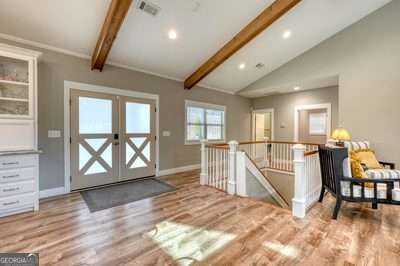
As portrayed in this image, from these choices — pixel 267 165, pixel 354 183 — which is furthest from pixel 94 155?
pixel 267 165

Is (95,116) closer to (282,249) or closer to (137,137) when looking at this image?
(137,137)

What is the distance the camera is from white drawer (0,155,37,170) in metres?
2.50

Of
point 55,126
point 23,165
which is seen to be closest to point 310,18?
point 55,126

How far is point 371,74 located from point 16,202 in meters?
7.21

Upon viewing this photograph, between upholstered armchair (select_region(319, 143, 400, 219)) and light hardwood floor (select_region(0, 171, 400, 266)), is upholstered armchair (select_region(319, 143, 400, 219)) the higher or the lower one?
the higher one

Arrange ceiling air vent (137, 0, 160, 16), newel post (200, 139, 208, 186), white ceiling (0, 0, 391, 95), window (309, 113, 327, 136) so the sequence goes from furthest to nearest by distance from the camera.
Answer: window (309, 113, 327, 136) < newel post (200, 139, 208, 186) < ceiling air vent (137, 0, 160, 16) < white ceiling (0, 0, 391, 95)

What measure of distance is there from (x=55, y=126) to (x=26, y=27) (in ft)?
5.43

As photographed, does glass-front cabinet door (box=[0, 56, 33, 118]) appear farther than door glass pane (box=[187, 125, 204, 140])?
No

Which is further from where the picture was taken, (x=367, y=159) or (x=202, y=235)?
(x=367, y=159)

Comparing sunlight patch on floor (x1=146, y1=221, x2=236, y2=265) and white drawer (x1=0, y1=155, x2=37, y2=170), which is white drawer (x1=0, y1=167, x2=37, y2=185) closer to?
white drawer (x1=0, y1=155, x2=37, y2=170)

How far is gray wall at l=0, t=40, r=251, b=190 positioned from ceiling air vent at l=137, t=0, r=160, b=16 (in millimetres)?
1559

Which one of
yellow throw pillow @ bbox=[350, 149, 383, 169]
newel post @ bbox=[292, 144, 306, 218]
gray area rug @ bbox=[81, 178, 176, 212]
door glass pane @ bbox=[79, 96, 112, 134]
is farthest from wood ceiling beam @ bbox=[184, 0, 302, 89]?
gray area rug @ bbox=[81, 178, 176, 212]

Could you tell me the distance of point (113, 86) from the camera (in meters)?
4.02

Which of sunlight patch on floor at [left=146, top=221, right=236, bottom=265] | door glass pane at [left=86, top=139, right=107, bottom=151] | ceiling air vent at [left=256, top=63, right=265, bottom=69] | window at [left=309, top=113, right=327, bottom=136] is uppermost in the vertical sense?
ceiling air vent at [left=256, top=63, right=265, bottom=69]
